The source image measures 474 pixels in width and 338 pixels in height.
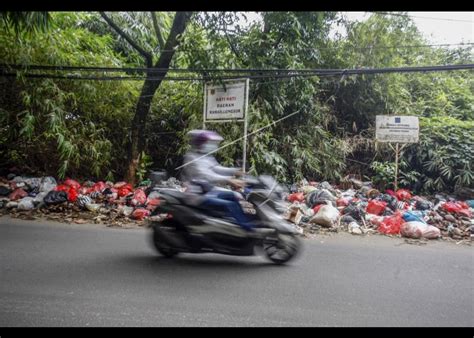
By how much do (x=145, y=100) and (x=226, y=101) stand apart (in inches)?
75.1

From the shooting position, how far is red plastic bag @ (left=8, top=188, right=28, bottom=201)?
6.76 meters

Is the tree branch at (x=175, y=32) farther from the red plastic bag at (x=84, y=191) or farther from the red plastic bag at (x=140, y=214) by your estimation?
the red plastic bag at (x=140, y=214)

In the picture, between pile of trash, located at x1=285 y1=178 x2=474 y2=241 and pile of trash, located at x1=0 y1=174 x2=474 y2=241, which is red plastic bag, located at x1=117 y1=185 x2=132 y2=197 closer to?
pile of trash, located at x1=0 y1=174 x2=474 y2=241

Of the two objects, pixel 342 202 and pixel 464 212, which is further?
pixel 342 202

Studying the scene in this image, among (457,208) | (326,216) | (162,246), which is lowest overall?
(162,246)

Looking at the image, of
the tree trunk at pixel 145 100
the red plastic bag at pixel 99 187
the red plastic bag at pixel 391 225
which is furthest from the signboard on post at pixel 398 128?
the red plastic bag at pixel 99 187

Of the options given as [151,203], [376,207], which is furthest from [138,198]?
[376,207]

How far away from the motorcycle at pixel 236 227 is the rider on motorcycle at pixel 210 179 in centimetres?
4

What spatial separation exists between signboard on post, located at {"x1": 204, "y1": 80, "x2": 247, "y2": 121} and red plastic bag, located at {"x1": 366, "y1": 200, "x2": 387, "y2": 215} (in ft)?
8.95

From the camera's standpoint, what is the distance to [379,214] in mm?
6555

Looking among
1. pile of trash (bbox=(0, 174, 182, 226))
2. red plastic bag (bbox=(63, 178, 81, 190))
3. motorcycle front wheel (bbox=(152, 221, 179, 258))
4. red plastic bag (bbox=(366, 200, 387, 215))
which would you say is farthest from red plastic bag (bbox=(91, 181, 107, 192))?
red plastic bag (bbox=(366, 200, 387, 215))

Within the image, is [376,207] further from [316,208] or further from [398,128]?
[398,128]

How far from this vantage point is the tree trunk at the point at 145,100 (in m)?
7.62
